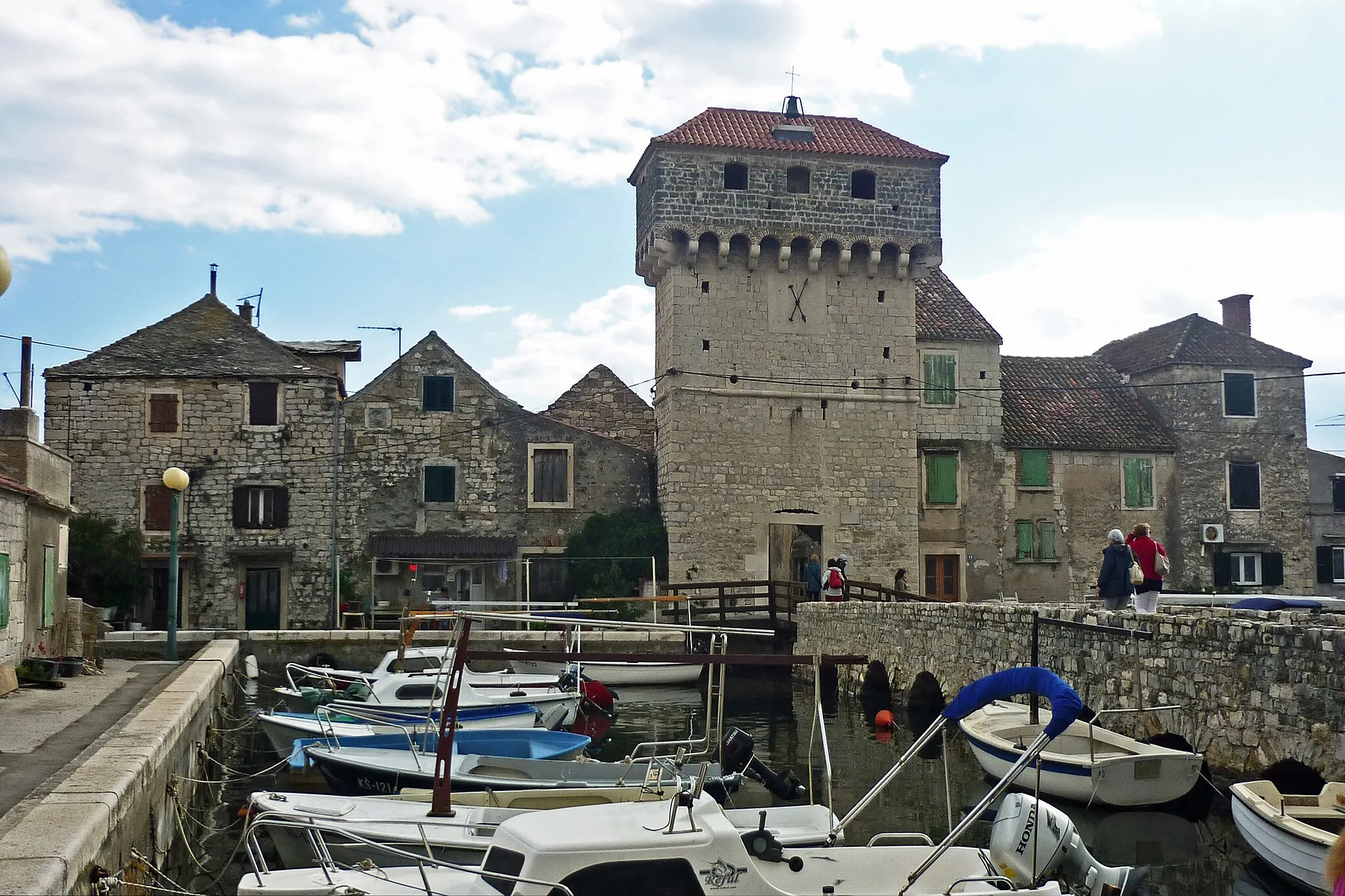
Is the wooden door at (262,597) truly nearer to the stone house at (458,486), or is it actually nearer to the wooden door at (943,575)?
the stone house at (458,486)

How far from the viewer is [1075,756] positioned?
13586 millimetres

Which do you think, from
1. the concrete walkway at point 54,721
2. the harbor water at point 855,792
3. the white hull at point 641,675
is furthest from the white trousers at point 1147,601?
the concrete walkway at point 54,721

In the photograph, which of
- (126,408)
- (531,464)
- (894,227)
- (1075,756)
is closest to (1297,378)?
(894,227)

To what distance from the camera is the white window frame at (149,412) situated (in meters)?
33.6

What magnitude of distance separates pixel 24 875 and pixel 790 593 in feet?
87.5

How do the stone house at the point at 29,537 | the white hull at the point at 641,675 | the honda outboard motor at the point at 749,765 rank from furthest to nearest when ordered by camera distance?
the white hull at the point at 641,675
the stone house at the point at 29,537
the honda outboard motor at the point at 749,765

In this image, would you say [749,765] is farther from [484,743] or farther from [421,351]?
[421,351]

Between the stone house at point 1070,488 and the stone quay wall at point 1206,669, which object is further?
the stone house at point 1070,488

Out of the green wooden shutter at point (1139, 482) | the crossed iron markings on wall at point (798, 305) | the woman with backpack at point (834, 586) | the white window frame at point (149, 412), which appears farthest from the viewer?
the green wooden shutter at point (1139, 482)

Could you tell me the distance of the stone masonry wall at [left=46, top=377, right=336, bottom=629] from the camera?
3309 centimetres

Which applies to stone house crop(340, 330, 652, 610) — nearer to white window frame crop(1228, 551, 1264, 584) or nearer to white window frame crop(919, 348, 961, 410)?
white window frame crop(919, 348, 961, 410)

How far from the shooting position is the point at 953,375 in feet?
117

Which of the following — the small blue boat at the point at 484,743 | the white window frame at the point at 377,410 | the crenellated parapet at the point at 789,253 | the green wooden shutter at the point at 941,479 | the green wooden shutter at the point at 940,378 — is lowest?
the small blue boat at the point at 484,743

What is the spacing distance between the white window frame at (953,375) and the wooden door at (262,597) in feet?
59.6
